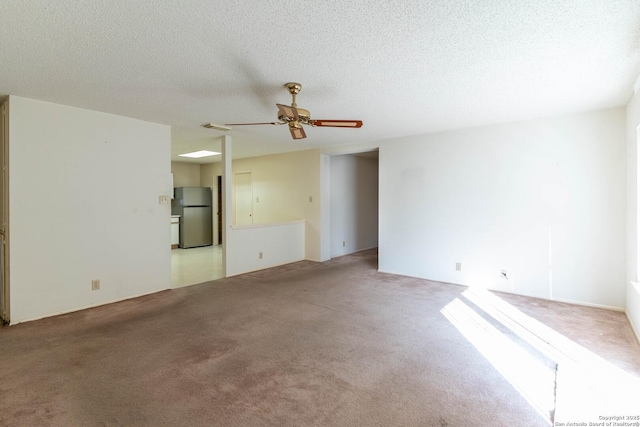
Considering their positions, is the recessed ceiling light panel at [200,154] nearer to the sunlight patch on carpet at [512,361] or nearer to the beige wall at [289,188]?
the beige wall at [289,188]

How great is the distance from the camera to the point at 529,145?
3994mm

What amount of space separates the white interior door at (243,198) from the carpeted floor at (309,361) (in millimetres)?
3874

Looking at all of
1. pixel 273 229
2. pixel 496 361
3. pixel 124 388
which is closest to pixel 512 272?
pixel 496 361

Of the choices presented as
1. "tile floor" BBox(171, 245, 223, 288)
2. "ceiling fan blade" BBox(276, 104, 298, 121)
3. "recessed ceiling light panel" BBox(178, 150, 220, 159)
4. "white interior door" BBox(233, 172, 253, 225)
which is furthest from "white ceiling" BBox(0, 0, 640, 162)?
"white interior door" BBox(233, 172, 253, 225)

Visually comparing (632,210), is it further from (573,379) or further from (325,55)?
(325,55)

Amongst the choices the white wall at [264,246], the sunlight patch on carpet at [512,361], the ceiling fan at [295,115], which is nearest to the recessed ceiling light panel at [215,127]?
the white wall at [264,246]

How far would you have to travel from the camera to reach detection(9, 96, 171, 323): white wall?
3.19 meters

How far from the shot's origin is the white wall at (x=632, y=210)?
9.45 feet

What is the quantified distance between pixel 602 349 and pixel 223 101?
4.06 metres

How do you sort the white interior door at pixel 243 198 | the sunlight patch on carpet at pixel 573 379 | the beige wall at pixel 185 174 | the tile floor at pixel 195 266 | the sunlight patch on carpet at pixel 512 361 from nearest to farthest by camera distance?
1. the sunlight patch on carpet at pixel 573 379
2. the sunlight patch on carpet at pixel 512 361
3. the tile floor at pixel 195 266
4. the white interior door at pixel 243 198
5. the beige wall at pixel 185 174

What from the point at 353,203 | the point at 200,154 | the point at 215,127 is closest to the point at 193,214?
the point at 200,154

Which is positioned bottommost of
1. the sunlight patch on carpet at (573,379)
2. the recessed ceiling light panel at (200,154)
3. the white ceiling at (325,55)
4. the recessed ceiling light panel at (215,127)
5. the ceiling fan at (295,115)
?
the sunlight patch on carpet at (573,379)

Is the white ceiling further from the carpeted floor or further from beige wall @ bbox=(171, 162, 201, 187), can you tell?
beige wall @ bbox=(171, 162, 201, 187)

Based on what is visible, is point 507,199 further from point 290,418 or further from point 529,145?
point 290,418
